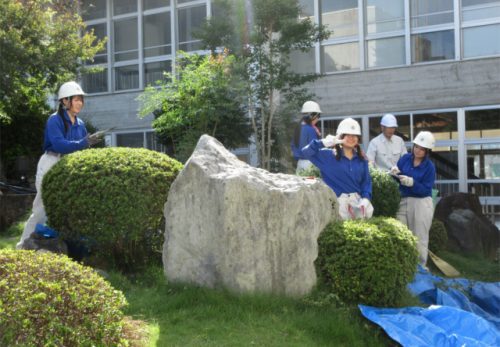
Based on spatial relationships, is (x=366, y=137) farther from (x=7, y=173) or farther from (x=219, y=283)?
(x=219, y=283)

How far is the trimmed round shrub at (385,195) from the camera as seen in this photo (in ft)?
25.7

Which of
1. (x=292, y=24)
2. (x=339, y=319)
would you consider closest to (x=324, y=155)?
(x=339, y=319)

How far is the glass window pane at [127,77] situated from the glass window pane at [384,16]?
9.31 metres

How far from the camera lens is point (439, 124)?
16.5m

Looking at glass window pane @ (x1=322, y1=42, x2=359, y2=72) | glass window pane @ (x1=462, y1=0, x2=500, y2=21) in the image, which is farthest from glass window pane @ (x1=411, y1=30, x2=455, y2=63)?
glass window pane @ (x1=322, y1=42, x2=359, y2=72)

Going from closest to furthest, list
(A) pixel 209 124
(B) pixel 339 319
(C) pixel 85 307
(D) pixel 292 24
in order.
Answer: (C) pixel 85 307, (B) pixel 339 319, (D) pixel 292 24, (A) pixel 209 124

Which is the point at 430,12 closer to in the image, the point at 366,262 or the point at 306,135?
the point at 306,135

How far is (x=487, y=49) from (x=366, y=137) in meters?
4.29

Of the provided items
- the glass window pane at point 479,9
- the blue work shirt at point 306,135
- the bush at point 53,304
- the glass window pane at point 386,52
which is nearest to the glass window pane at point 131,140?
the glass window pane at point 386,52

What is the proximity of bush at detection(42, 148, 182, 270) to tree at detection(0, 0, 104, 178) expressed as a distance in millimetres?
5953

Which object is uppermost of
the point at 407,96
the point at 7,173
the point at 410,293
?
the point at 407,96

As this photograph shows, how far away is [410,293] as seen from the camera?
19.4 ft

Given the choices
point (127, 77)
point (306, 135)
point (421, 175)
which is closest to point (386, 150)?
point (421, 175)

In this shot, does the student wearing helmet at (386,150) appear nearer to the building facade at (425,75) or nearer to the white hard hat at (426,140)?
the white hard hat at (426,140)
